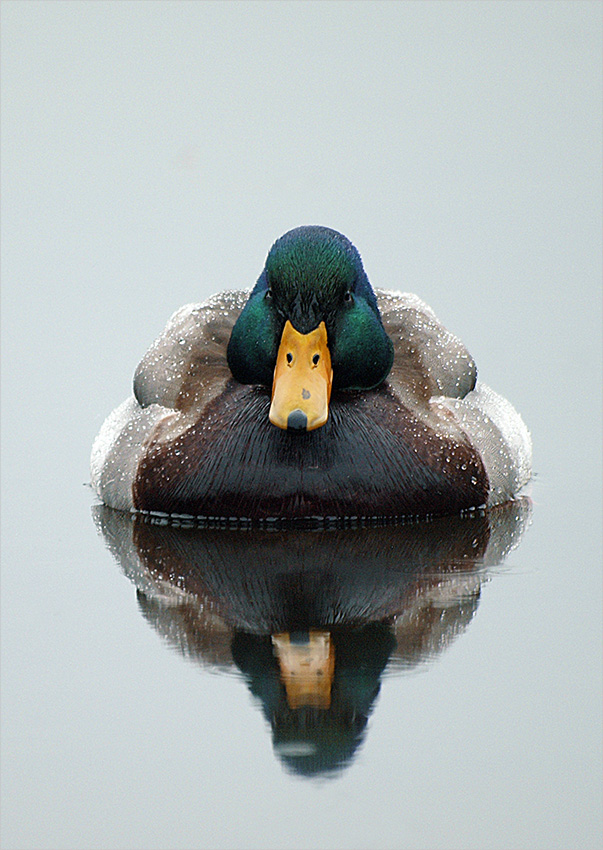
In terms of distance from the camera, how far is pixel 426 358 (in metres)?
9.16

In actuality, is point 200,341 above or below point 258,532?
above

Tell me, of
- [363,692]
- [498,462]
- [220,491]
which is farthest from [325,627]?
[498,462]

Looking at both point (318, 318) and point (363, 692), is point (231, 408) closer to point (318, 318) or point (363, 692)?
point (318, 318)

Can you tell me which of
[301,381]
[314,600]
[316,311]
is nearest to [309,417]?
[301,381]

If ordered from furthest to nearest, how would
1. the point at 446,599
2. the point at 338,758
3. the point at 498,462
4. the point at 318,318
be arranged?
the point at 498,462, the point at 318,318, the point at 446,599, the point at 338,758

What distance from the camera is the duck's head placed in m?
8.12

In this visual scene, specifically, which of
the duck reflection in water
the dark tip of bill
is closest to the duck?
the dark tip of bill

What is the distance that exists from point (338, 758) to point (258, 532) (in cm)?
299

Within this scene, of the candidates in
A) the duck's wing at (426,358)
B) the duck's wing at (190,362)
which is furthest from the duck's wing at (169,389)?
the duck's wing at (426,358)

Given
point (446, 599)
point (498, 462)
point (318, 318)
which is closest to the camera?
point (446, 599)

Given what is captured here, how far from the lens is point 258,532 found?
8469 mm

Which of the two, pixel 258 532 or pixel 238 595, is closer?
pixel 238 595

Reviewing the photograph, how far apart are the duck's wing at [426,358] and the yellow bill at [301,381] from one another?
780 mm

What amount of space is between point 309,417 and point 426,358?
1.38m
